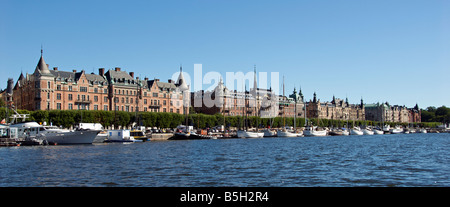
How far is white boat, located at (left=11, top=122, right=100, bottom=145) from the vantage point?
60688 mm

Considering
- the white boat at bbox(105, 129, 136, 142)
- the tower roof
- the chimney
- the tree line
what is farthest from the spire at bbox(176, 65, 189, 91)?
the white boat at bbox(105, 129, 136, 142)

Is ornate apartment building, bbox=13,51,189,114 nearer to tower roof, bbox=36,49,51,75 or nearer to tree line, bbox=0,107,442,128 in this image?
tower roof, bbox=36,49,51,75

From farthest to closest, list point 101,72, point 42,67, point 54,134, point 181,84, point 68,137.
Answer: point 181,84
point 101,72
point 42,67
point 68,137
point 54,134

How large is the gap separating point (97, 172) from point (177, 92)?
98298mm

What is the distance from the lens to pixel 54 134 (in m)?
60.8

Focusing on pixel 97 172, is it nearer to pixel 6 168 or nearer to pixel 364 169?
pixel 6 168

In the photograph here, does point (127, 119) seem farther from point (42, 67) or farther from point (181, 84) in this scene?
point (181, 84)

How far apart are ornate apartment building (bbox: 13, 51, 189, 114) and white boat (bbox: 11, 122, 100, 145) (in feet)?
93.5

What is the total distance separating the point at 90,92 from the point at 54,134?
40643 millimetres

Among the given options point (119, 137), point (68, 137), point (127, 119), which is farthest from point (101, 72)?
point (68, 137)

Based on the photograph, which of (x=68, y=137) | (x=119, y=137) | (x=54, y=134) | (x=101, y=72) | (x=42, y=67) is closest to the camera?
(x=54, y=134)

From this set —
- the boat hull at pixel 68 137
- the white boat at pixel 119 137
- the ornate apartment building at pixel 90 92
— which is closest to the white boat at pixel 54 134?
the boat hull at pixel 68 137

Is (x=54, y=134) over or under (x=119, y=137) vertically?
over
